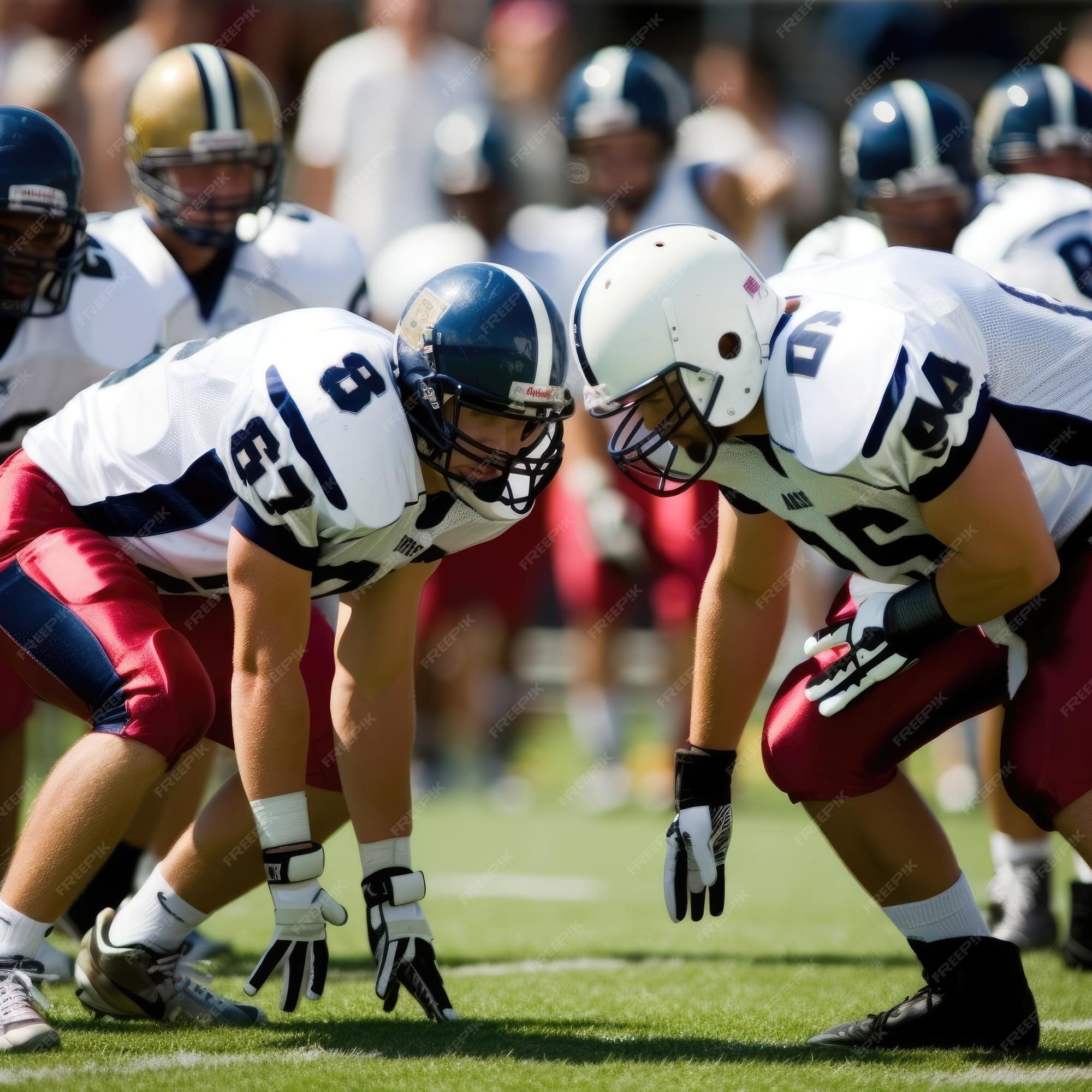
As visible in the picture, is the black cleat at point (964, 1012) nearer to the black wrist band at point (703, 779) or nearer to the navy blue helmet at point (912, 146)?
the black wrist band at point (703, 779)

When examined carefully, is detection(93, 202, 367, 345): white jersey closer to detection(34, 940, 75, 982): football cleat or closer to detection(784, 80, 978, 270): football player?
detection(784, 80, 978, 270): football player

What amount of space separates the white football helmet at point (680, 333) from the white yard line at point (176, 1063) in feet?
3.96

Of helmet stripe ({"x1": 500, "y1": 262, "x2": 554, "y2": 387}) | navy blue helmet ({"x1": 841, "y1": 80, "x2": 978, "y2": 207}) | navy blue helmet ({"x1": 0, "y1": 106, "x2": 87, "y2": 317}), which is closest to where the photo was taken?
helmet stripe ({"x1": 500, "y1": 262, "x2": 554, "y2": 387})

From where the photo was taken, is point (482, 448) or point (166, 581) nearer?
point (482, 448)

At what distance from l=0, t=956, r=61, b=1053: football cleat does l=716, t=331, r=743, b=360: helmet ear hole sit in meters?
1.71

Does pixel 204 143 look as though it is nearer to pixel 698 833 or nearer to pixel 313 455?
pixel 313 455

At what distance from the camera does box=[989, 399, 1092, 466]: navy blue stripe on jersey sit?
3.07 m

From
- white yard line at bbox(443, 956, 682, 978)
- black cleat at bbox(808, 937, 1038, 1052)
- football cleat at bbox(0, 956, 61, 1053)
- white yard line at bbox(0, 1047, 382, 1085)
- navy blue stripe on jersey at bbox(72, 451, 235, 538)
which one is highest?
navy blue stripe on jersey at bbox(72, 451, 235, 538)

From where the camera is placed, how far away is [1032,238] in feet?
15.4

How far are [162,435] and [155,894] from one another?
956 mm

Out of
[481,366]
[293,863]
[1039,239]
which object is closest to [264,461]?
[481,366]

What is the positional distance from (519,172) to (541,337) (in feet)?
20.7

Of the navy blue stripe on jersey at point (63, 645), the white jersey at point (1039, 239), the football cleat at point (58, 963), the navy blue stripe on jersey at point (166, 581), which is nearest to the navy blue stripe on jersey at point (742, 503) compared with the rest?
the navy blue stripe on jersey at point (166, 581)

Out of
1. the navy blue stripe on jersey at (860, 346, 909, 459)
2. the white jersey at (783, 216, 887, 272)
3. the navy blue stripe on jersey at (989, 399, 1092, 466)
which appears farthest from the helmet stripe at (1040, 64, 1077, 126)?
the navy blue stripe on jersey at (860, 346, 909, 459)
